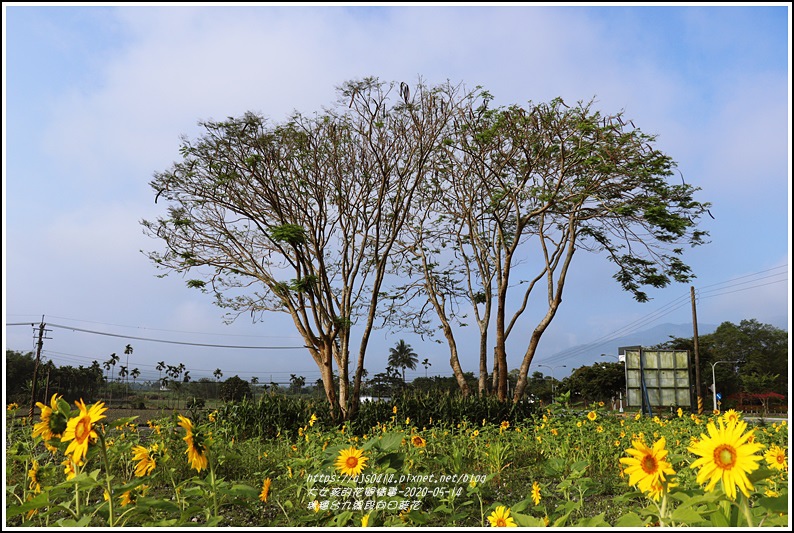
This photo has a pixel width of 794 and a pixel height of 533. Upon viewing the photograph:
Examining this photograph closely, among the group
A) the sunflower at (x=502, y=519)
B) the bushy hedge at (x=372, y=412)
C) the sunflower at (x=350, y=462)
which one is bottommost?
the bushy hedge at (x=372, y=412)

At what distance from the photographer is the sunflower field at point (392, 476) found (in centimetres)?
149

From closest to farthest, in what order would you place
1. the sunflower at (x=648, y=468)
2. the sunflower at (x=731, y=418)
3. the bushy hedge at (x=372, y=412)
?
the sunflower at (x=648, y=468), the sunflower at (x=731, y=418), the bushy hedge at (x=372, y=412)

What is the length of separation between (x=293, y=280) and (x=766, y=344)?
1316 inches

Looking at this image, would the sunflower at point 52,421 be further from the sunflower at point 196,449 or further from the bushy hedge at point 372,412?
the bushy hedge at point 372,412

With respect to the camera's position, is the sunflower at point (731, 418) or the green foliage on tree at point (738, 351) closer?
the sunflower at point (731, 418)

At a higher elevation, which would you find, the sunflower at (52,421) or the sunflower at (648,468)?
the sunflower at (52,421)

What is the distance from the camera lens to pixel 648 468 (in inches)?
57.9

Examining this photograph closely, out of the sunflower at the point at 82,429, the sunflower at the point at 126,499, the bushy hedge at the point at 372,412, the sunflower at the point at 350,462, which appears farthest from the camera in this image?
the bushy hedge at the point at 372,412

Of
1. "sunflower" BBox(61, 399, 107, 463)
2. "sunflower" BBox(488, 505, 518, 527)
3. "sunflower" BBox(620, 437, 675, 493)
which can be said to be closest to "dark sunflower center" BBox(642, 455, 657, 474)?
"sunflower" BBox(620, 437, 675, 493)

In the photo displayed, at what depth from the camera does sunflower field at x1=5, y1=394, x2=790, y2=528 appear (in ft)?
4.89

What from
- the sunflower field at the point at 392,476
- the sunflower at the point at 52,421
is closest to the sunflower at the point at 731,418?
the sunflower field at the point at 392,476

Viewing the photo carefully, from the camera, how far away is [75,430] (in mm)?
1636

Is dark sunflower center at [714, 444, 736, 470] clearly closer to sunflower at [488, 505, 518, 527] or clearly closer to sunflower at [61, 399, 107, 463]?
sunflower at [488, 505, 518, 527]

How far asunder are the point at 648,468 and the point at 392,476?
1507 millimetres
